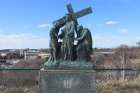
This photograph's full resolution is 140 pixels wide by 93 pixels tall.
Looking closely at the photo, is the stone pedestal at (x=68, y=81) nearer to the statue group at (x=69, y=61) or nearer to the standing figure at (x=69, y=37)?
the statue group at (x=69, y=61)

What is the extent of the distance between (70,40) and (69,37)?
0.26ft

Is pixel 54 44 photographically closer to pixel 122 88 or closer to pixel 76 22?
pixel 76 22

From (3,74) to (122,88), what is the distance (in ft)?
14.5

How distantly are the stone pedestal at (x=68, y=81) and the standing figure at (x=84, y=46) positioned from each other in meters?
0.42

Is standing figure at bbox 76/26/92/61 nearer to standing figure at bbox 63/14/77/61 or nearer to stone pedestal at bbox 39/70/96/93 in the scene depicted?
standing figure at bbox 63/14/77/61

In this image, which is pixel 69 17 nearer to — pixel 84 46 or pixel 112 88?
pixel 84 46

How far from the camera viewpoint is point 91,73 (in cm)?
802

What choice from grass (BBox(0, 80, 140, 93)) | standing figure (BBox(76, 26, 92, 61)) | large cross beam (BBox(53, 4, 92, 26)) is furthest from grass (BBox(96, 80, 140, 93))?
large cross beam (BBox(53, 4, 92, 26))

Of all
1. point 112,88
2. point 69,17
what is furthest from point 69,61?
point 112,88

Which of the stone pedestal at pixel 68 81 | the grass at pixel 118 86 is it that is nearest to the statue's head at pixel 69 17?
the stone pedestal at pixel 68 81

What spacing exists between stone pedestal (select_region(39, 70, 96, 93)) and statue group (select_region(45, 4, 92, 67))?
1.20ft

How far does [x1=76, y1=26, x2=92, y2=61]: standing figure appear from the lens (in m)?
8.27

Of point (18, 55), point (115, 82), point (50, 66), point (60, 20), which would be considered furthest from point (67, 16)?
point (18, 55)

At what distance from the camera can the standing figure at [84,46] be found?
8.27 m
